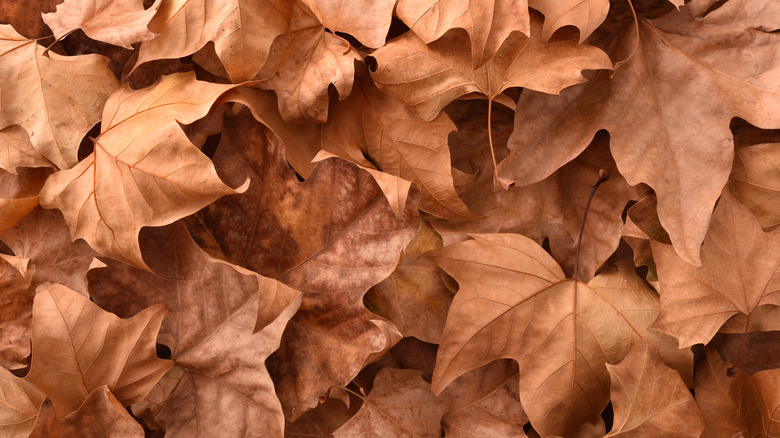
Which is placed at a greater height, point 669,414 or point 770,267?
point 770,267

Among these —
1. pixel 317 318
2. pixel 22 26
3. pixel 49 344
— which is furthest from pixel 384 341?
pixel 22 26

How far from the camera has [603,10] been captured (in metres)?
0.72

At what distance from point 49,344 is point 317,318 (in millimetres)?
357

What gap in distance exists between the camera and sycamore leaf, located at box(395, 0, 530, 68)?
722 mm

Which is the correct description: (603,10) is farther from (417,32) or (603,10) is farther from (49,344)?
(49,344)

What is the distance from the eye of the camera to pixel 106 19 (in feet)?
2.68

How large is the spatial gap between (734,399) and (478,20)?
2.05 ft

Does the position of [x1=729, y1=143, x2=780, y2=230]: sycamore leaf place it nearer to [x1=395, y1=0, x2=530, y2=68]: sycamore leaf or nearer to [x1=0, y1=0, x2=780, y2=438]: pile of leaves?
[x1=0, y1=0, x2=780, y2=438]: pile of leaves

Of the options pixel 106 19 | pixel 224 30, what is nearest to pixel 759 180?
pixel 224 30

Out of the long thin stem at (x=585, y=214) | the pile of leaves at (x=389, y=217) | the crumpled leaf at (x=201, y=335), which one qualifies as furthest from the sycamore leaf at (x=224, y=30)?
the long thin stem at (x=585, y=214)

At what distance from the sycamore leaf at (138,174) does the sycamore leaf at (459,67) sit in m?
0.23

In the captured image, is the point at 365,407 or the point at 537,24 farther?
the point at 365,407

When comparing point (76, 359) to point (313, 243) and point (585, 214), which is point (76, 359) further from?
point (585, 214)

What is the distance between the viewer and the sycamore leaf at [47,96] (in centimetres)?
83
